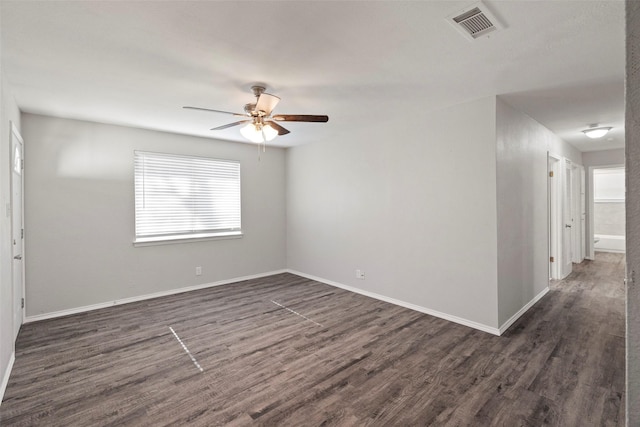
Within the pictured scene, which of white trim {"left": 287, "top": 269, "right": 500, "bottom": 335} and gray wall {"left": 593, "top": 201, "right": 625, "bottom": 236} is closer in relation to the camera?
white trim {"left": 287, "top": 269, "right": 500, "bottom": 335}

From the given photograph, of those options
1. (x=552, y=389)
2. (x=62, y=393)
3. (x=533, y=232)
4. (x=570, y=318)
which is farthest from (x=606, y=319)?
(x=62, y=393)

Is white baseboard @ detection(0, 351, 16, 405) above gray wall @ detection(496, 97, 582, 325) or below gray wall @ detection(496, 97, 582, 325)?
below

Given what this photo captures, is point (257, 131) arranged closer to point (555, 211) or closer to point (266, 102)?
point (266, 102)

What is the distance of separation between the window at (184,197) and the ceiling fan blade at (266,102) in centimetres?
255

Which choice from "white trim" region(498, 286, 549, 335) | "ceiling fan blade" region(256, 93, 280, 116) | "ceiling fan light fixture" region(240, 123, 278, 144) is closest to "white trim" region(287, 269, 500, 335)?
"white trim" region(498, 286, 549, 335)

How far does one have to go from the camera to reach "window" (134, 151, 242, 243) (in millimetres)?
4473

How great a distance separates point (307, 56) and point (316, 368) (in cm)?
255

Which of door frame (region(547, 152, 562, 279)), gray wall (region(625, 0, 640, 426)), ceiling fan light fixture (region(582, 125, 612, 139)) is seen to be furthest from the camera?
door frame (region(547, 152, 562, 279))

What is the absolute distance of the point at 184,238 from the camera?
480 cm

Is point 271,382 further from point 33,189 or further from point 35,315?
point 33,189

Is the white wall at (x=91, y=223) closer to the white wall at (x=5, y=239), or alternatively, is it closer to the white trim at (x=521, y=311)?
the white wall at (x=5, y=239)

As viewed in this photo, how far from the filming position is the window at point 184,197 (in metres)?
4.47

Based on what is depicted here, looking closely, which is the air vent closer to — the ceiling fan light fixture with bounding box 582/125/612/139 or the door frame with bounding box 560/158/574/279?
the ceiling fan light fixture with bounding box 582/125/612/139

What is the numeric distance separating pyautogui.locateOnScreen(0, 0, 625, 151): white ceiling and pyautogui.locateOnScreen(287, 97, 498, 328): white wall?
48 centimetres
